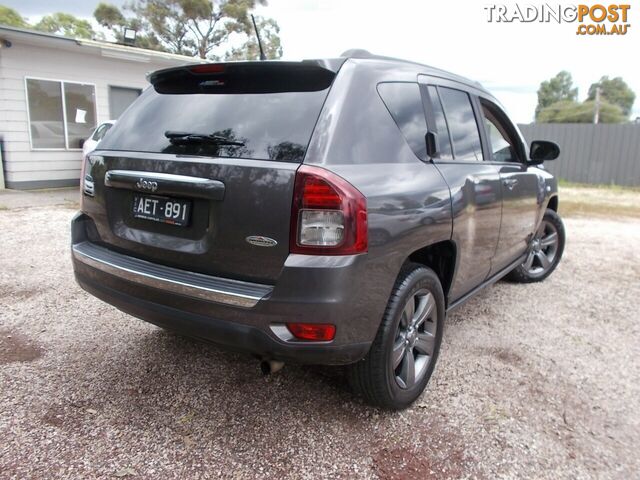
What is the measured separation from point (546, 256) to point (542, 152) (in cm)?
143

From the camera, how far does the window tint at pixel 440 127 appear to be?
2.97 m

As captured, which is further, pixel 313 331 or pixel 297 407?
pixel 297 407

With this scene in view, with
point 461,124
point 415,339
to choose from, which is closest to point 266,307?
point 415,339

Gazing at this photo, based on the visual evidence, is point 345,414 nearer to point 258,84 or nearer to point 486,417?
point 486,417

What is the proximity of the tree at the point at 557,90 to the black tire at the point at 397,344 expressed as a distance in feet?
314

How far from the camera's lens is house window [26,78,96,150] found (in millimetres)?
10609

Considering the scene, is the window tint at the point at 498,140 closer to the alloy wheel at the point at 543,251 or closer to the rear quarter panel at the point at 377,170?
the alloy wheel at the point at 543,251

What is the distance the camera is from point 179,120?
259 cm

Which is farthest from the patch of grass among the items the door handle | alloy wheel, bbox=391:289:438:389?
alloy wheel, bbox=391:289:438:389

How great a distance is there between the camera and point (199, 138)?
93.2 inches

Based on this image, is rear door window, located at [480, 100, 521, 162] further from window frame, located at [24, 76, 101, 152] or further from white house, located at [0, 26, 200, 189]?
window frame, located at [24, 76, 101, 152]

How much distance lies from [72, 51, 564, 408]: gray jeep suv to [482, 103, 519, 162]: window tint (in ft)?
2.90

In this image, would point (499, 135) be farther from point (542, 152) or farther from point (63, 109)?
point (63, 109)

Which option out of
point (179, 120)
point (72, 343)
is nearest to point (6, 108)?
point (72, 343)
